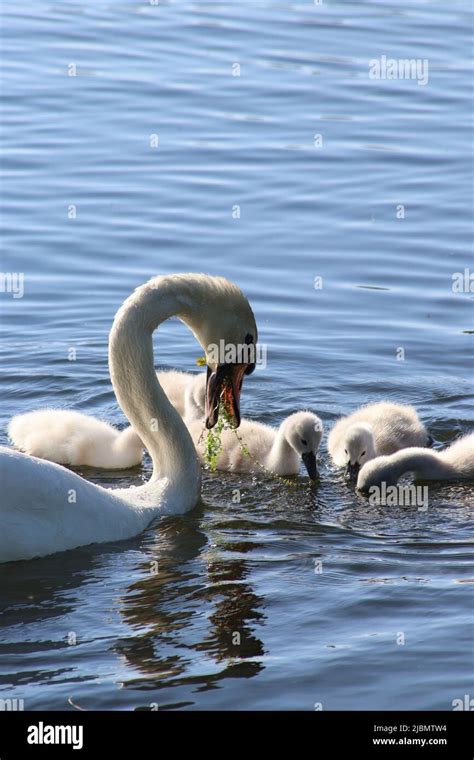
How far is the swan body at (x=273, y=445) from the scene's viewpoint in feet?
32.3

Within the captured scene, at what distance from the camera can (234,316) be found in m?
9.02

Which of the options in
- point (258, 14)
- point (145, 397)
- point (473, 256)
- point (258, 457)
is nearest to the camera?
point (145, 397)

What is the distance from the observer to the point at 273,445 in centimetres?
1017

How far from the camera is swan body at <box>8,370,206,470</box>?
33.6ft

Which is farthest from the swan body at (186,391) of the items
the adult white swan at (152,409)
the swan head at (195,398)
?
the adult white swan at (152,409)

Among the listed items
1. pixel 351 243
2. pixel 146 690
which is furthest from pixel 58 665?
pixel 351 243

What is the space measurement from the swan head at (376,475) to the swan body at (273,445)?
377mm

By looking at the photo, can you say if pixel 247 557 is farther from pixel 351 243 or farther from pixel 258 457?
pixel 351 243

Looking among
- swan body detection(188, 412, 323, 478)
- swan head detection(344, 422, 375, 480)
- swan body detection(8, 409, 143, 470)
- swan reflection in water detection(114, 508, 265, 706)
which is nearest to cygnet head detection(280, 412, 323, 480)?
swan body detection(188, 412, 323, 478)

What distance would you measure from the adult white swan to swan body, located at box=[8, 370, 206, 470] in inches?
32.4

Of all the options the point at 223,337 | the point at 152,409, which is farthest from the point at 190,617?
the point at 223,337

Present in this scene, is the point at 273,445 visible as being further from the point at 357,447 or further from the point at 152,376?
the point at 152,376

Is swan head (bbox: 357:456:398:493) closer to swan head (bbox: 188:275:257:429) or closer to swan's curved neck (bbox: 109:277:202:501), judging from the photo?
swan head (bbox: 188:275:257:429)

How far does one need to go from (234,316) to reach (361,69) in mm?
13149
